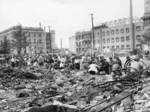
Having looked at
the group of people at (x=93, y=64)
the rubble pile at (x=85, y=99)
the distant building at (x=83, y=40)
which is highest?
the distant building at (x=83, y=40)

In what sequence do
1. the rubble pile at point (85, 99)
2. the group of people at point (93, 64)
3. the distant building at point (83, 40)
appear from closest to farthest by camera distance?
the rubble pile at point (85, 99) → the group of people at point (93, 64) → the distant building at point (83, 40)

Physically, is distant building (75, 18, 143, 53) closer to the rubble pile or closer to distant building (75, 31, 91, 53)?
distant building (75, 31, 91, 53)

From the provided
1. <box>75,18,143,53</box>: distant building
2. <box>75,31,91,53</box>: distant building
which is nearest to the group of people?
<box>75,18,143,53</box>: distant building

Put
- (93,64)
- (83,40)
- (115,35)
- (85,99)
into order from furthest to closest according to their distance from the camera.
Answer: (83,40) → (115,35) → (93,64) → (85,99)

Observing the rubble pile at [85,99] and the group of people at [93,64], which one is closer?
the rubble pile at [85,99]

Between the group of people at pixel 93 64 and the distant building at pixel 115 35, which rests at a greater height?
the distant building at pixel 115 35

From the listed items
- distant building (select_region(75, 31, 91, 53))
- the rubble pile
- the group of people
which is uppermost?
distant building (select_region(75, 31, 91, 53))

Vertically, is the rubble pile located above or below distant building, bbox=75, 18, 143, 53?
below

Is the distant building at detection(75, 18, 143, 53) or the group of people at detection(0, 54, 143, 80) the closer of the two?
the group of people at detection(0, 54, 143, 80)

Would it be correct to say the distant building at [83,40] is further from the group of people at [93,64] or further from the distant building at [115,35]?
the group of people at [93,64]

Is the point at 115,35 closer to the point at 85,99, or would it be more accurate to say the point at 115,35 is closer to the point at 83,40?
the point at 83,40

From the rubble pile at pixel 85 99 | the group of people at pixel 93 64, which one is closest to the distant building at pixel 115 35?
the group of people at pixel 93 64

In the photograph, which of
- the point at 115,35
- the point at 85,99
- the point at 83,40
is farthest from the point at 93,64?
the point at 83,40

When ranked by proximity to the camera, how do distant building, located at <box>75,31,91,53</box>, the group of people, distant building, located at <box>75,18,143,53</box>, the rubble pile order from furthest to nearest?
1. distant building, located at <box>75,31,91,53</box>
2. distant building, located at <box>75,18,143,53</box>
3. the group of people
4. the rubble pile
